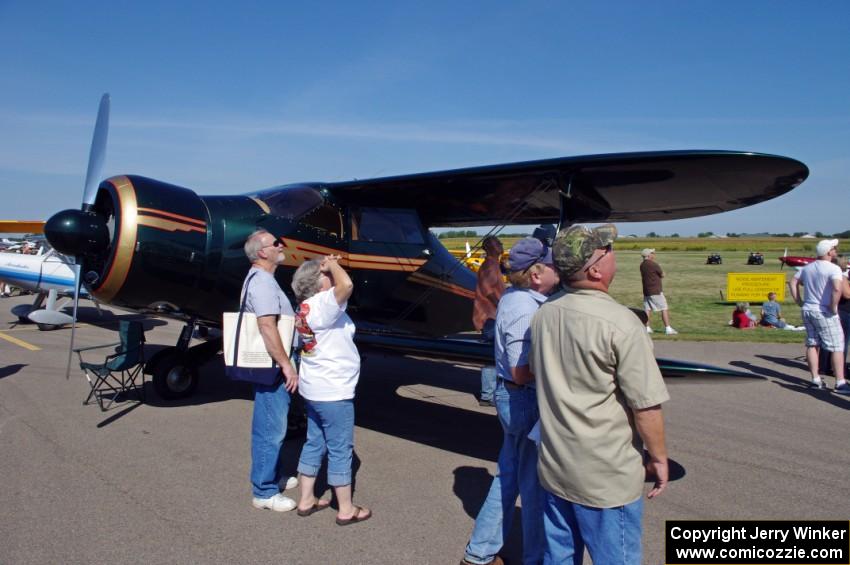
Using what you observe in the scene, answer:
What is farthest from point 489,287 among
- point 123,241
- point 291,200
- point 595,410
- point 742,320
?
point 742,320

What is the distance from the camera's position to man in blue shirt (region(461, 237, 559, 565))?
2.88 metres

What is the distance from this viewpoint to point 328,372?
350 centimetres

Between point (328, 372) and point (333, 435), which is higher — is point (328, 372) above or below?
above

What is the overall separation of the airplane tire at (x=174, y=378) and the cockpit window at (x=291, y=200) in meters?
2.14

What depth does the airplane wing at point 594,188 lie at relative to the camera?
4.79m

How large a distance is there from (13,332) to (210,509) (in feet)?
38.6

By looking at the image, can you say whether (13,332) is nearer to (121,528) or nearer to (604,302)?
(121,528)

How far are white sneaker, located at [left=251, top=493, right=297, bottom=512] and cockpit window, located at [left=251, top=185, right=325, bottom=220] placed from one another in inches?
124

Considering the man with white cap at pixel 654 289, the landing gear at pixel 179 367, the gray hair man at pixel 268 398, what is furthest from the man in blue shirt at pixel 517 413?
the man with white cap at pixel 654 289

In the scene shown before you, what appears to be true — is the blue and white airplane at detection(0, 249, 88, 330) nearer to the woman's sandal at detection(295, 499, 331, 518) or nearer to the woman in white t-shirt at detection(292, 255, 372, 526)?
the woman's sandal at detection(295, 499, 331, 518)

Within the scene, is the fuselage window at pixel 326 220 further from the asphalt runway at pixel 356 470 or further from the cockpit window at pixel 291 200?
the asphalt runway at pixel 356 470

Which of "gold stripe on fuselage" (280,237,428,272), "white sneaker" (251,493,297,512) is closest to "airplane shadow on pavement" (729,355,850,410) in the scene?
"gold stripe on fuselage" (280,237,428,272)

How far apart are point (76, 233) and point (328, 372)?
127 inches

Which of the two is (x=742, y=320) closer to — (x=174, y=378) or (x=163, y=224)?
(x=174, y=378)
